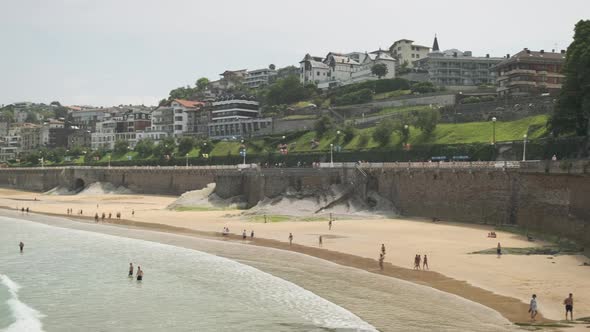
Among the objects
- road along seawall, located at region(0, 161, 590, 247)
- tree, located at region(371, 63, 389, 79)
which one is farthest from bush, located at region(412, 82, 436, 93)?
road along seawall, located at region(0, 161, 590, 247)

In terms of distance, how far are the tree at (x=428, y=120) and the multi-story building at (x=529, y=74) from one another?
1934 centimetres

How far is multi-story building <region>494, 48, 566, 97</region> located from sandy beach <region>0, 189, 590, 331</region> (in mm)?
50210

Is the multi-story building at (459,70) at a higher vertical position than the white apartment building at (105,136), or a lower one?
higher

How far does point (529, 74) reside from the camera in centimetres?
9281

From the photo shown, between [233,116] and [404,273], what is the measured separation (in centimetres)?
10576

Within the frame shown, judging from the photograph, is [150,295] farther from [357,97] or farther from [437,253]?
[357,97]

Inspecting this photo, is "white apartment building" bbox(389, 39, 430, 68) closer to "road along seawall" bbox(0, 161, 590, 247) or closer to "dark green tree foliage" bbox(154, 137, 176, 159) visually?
"dark green tree foliage" bbox(154, 137, 176, 159)

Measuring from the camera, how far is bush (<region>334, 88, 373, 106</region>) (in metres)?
113

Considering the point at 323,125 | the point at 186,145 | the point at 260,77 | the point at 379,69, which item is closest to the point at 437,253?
the point at 323,125

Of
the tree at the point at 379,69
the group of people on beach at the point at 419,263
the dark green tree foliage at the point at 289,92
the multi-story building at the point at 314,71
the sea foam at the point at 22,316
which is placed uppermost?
the multi-story building at the point at 314,71

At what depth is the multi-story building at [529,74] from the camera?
300ft

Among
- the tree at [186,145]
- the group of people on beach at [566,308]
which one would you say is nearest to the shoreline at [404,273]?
the group of people on beach at [566,308]

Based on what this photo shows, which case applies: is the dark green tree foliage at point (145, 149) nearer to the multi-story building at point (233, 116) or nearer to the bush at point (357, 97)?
the multi-story building at point (233, 116)

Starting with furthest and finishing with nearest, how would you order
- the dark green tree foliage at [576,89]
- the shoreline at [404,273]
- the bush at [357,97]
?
the bush at [357,97] → the dark green tree foliage at [576,89] → the shoreline at [404,273]
